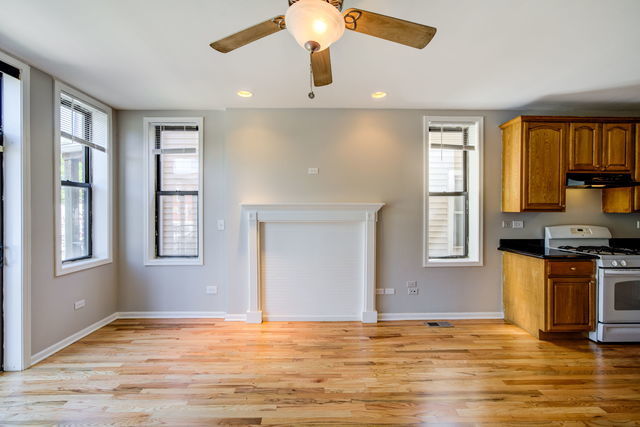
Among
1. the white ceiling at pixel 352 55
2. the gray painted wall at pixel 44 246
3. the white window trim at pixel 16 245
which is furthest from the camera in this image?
the gray painted wall at pixel 44 246

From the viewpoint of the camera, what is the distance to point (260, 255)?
355 cm

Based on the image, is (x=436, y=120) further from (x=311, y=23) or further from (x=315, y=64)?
(x=311, y=23)

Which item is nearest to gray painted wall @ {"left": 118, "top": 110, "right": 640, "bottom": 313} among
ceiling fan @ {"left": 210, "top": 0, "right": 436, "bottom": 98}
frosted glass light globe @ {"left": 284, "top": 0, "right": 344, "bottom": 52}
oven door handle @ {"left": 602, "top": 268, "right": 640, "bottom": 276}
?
oven door handle @ {"left": 602, "top": 268, "right": 640, "bottom": 276}

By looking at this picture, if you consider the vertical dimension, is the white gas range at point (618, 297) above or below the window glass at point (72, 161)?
below

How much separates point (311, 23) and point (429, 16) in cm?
105

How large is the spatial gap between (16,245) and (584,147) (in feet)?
18.3

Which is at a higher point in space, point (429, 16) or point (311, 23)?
point (429, 16)

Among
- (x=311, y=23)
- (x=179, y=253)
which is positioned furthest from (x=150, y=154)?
(x=311, y=23)

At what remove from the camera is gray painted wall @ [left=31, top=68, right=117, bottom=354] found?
8.42ft

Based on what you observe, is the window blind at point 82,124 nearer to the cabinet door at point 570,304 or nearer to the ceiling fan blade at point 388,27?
the ceiling fan blade at point 388,27

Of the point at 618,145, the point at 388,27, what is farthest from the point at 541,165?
the point at 388,27

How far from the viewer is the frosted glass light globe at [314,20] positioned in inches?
48.8

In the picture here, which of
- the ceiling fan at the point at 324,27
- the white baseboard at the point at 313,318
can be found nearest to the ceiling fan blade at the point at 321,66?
the ceiling fan at the point at 324,27

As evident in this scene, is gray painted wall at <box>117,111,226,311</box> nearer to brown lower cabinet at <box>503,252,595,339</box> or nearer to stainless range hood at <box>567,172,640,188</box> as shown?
brown lower cabinet at <box>503,252,595,339</box>
